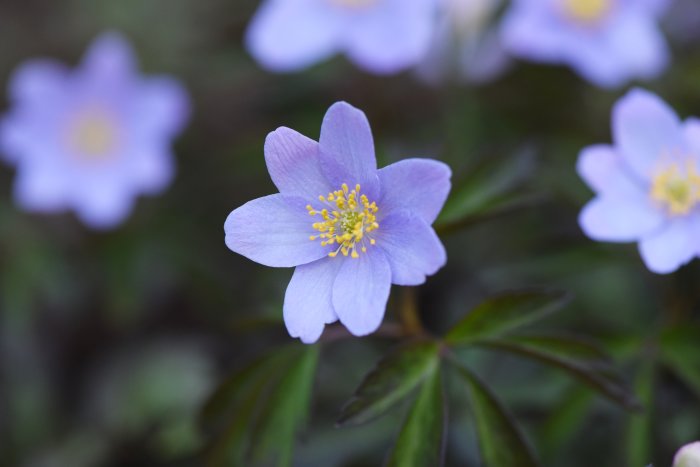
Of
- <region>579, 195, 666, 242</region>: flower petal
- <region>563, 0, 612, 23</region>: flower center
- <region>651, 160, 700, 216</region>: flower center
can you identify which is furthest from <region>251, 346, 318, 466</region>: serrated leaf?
<region>563, 0, 612, 23</region>: flower center

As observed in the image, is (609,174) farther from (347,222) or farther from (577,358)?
(347,222)

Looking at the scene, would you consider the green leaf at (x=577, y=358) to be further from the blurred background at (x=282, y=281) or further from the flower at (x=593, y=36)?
the flower at (x=593, y=36)

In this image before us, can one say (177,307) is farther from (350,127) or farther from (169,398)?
(350,127)

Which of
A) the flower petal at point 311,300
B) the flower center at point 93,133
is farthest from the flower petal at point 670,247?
the flower center at point 93,133

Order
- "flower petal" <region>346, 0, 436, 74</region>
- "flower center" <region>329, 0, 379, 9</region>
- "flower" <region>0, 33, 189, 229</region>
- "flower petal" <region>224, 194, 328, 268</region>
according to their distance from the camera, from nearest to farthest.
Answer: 1. "flower petal" <region>224, 194, 328, 268</region>
2. "flower petal" <region>346, 0, 436, 74</region>
3. "flower center" <region>329, 0, 379, 9</region>
4. "flower" <region>0, 33, 189, 229</region>

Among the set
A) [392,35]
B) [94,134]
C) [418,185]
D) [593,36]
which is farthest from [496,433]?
[94,134]

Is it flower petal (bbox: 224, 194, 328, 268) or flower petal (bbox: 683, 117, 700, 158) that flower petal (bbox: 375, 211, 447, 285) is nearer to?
flower petal (bbox: 224, 194, 328, 268)

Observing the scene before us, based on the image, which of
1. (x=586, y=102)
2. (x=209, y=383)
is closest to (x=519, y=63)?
(x=586, y=102)
